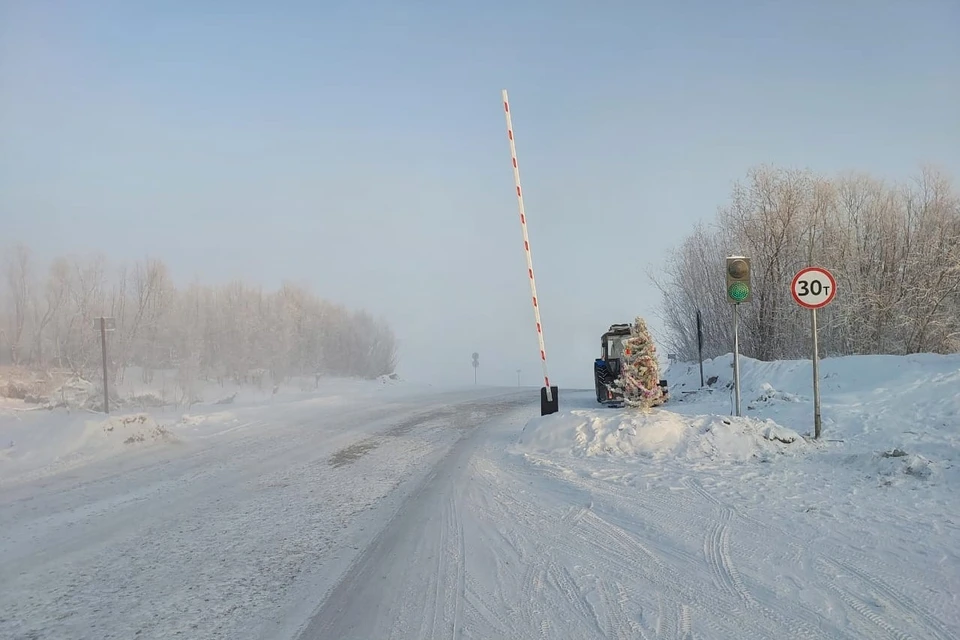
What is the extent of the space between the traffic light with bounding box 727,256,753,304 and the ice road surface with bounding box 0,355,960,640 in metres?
2.37

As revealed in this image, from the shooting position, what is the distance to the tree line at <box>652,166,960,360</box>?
76.6ft

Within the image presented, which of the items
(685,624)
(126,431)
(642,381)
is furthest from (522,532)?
(126,431)

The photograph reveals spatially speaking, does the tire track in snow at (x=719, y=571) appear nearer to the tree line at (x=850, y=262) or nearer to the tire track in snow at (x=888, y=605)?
the tire track in snow at (x=888, y=605)

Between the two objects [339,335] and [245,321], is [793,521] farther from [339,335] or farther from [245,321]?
[339,335]

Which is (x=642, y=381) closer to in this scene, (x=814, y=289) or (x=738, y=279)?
(x=738, y=279)

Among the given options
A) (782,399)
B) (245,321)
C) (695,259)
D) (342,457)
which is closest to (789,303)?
(695,259)

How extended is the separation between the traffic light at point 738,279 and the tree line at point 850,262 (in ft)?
52.2

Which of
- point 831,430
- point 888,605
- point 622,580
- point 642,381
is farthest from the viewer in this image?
point 642,381

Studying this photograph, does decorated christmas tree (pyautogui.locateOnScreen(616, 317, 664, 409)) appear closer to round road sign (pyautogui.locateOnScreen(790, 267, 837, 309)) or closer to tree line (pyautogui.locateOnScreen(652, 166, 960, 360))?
round road sign (pyautogui.locateOnScreen(790, 267, 837, 309))

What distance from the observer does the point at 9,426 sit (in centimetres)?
1270

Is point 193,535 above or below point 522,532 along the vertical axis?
above

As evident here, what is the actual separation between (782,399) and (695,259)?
2618 cm

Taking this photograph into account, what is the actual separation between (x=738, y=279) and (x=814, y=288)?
5.63 ft

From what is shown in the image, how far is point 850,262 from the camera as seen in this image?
28750 mm
